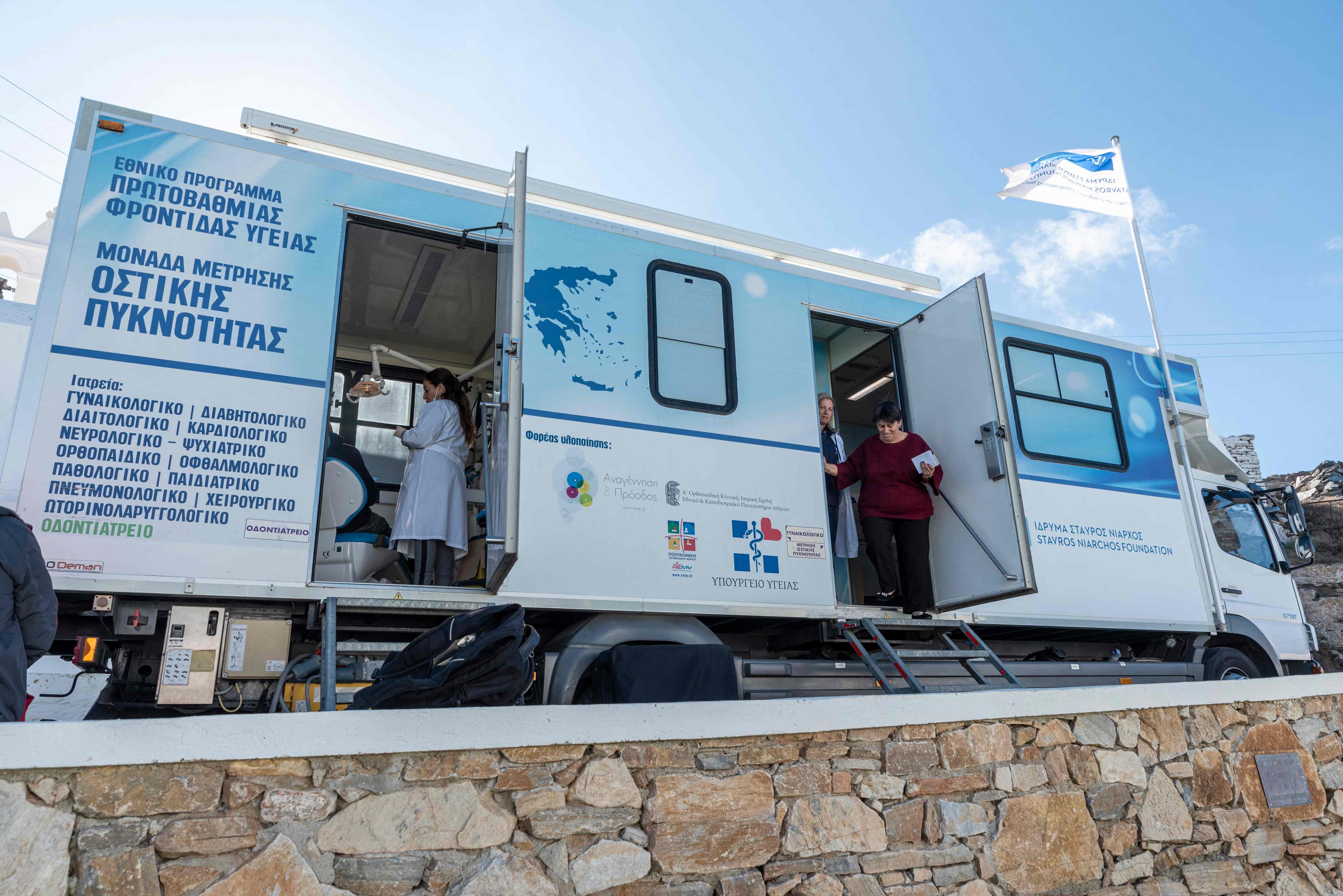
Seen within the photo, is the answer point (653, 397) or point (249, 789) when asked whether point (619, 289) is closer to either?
point (653, 397)

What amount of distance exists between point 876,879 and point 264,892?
194 cm

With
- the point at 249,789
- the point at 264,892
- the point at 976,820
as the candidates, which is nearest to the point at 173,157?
the point at 249,789

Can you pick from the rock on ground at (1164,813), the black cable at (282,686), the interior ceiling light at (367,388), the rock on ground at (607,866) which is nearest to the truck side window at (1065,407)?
the rock on ground at (1164,813)

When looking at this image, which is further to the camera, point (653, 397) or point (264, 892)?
point (653, 397)

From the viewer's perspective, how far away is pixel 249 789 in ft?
8.18

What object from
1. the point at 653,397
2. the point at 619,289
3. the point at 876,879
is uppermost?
the point at 619,289

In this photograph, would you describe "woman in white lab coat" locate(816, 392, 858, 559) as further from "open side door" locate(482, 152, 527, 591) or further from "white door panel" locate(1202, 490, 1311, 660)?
"white door panel" locate(1202, 490, 1311, 660)

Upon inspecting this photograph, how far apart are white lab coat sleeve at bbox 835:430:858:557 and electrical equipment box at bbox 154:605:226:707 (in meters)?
3.19

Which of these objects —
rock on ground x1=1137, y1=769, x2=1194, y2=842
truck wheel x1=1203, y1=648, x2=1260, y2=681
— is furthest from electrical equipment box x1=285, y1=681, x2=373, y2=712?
truck wheel x1=1203, y1=648, x2=1260, y2=681

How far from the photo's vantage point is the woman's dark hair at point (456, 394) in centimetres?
484

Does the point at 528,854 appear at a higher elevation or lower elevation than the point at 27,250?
lower

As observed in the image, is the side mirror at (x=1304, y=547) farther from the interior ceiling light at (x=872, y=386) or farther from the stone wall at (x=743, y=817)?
the interior ceiling light at (x=872, y=386)

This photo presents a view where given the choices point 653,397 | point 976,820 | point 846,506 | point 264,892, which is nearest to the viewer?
point 264,892

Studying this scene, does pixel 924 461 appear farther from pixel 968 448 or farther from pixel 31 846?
pixel 31 846
